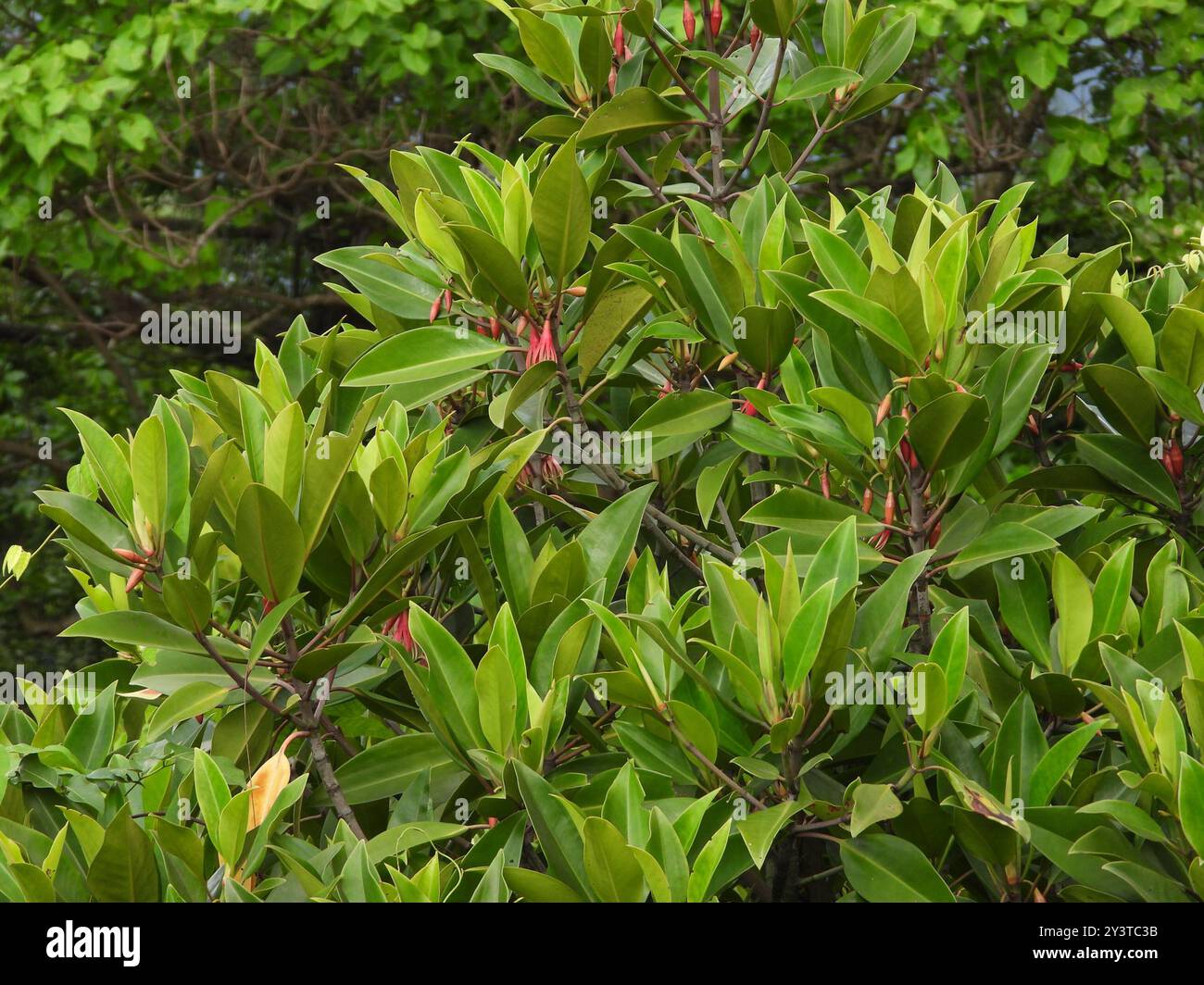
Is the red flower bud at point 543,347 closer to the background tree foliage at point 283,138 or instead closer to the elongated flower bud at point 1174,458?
the elongated flower bud at point 1174,458

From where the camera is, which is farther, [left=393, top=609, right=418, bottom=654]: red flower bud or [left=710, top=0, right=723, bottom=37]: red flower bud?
[left=710, top=0, right=723, bottom=37]: red flower bud

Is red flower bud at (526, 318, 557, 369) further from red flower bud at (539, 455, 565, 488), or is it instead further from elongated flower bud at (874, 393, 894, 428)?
elongated flower bud at (874, 393, 894, 428)

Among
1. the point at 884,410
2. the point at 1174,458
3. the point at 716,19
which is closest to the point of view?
the point at 884,410

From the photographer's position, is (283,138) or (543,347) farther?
(283,138)

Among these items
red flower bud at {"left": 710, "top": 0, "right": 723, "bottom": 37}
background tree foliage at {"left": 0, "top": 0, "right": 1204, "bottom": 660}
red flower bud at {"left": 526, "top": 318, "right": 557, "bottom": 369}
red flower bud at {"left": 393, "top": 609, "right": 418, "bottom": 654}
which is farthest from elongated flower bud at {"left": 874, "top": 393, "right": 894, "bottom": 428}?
background tree foliage at {"left": 0, "top": 0, "right": 1204, "bottom": 660}

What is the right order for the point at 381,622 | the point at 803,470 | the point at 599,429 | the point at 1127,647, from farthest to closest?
the point at 599,429 < the point at 803,470 < the point at 381,622 < the point at 1127,647

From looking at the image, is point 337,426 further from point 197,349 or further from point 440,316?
point 197,349

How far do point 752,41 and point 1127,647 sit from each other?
1163 millimetres

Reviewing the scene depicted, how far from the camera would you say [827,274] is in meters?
1.39

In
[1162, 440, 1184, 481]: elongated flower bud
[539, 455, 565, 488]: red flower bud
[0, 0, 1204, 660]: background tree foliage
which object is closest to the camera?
[1162, 440, 1184, 481]: elongated flower bud

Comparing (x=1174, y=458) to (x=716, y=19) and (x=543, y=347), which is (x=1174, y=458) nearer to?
(x=543, y=347)

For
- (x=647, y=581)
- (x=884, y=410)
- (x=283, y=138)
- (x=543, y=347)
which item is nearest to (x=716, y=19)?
(x=543, y=347)

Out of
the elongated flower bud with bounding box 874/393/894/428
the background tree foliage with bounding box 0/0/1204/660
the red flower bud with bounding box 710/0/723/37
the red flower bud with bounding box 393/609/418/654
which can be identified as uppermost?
the background tree foliage with bounding box 0/0/1204/660
